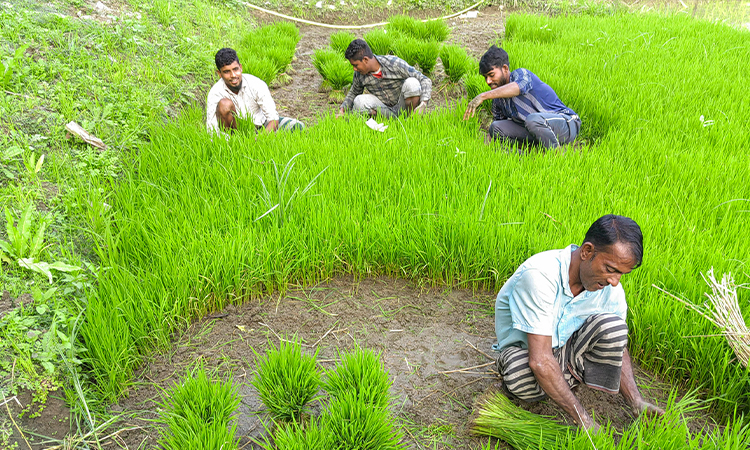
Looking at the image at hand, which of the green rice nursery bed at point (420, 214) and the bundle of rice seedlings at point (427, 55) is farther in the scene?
the bundle of rice seedlings at point (427, 55)

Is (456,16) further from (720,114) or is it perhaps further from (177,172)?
(177,172)

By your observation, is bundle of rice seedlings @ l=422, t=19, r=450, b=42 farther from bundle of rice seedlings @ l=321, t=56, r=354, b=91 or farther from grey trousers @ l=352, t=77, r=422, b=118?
grey trousers @ l=352, t=77, r=422, b=118

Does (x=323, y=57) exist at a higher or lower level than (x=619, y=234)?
higher

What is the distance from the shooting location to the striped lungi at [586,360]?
75.2 inches

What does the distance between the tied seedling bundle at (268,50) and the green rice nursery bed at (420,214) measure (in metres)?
1.55

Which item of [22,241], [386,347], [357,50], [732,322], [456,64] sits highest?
[357,50]

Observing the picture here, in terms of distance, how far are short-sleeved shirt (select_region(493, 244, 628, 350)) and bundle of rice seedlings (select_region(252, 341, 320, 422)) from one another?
2.64 ft

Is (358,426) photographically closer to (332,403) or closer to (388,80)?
(332,403)

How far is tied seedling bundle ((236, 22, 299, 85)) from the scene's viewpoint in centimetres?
529

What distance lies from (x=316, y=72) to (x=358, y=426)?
5065 mm

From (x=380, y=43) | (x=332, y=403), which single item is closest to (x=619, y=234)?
(x=332, y=403)

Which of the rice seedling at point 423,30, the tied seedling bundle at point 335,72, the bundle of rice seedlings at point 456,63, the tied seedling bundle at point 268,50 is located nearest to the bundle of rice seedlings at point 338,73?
Answer: the tied seedling bundle at point 335,72

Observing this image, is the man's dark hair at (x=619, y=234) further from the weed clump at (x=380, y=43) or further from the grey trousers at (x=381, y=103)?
the weed clump at (x=380, y=43)

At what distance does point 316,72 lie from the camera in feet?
20.1
